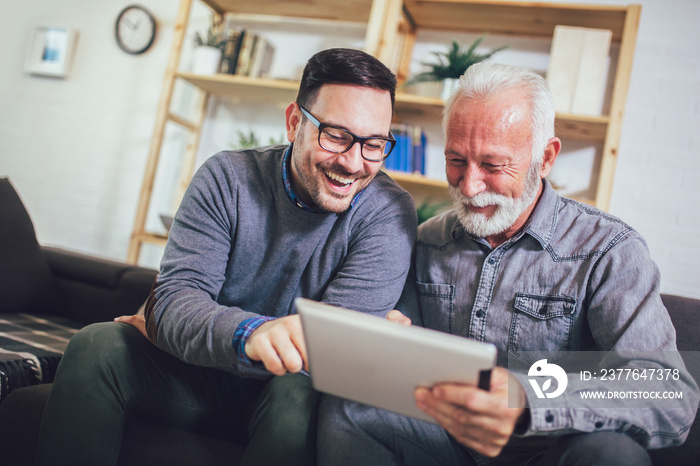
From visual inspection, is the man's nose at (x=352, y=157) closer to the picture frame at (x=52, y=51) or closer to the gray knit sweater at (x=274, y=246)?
the gray knit sweater at (x=274, y=246)

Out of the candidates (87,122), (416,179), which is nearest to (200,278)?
(416,179)

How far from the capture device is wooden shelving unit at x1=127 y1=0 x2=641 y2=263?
2.45 metres

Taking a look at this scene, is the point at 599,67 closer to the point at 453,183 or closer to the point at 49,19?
the point at 453,183

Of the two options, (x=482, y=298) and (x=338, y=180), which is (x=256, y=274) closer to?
(x=338, y=180)

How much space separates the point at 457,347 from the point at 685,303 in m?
1.02

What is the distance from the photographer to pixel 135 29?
11.8ft

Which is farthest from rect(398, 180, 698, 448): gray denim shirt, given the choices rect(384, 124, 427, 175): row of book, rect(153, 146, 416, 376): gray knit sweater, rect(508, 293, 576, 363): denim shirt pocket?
rect(384, 124, 427, 175): row of book

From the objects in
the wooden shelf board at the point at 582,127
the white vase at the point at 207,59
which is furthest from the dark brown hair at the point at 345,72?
the white vase at the point at 207,59

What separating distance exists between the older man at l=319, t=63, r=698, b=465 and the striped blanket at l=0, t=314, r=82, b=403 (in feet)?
2.94

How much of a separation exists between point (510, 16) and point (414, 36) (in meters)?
0.56

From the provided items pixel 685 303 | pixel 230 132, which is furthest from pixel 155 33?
pixel 685 303

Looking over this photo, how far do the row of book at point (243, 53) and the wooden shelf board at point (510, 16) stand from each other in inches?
33.2

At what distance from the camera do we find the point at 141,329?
51.6 inches

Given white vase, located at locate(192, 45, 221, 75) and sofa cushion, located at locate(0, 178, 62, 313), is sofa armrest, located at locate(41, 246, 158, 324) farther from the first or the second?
white vase, located at locate(192, 45, 221, 75)
